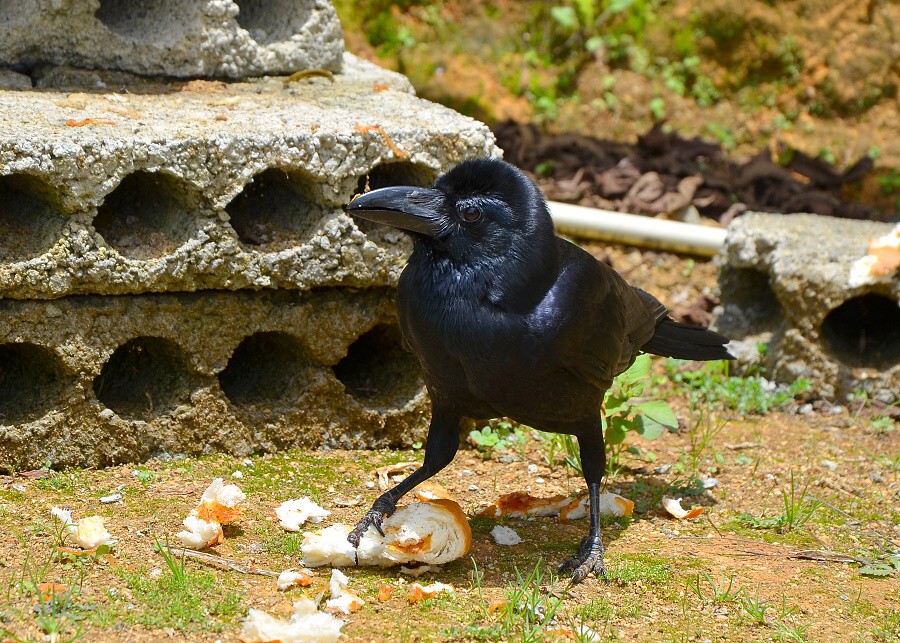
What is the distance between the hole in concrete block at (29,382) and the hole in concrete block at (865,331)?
148 inches

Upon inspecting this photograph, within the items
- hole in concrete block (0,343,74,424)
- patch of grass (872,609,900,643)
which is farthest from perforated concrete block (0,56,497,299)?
patch of grass (872,609,900,643)

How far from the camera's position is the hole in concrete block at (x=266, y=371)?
171 inches

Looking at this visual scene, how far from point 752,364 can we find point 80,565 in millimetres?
3666

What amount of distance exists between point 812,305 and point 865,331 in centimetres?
62

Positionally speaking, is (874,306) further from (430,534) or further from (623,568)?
(430,534)

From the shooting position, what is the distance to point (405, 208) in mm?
3412

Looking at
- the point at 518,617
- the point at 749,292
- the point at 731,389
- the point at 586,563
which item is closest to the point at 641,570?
the point at 586,563

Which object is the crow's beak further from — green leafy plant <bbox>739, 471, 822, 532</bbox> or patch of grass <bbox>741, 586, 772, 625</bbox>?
green leafy plant <bbox>739, 471, 822, 532</bbox>

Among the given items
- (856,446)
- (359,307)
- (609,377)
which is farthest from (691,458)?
(359,307)

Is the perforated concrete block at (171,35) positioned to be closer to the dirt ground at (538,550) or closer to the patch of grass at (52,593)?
the dirt ground at (538,550)

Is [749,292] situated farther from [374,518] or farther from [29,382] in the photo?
[29,382]

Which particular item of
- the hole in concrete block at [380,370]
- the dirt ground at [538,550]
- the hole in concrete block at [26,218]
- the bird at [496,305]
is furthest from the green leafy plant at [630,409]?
the hole in concrete block at [26,218]

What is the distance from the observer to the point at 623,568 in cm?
355

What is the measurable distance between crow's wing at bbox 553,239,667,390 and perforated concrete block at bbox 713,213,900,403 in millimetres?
1616
